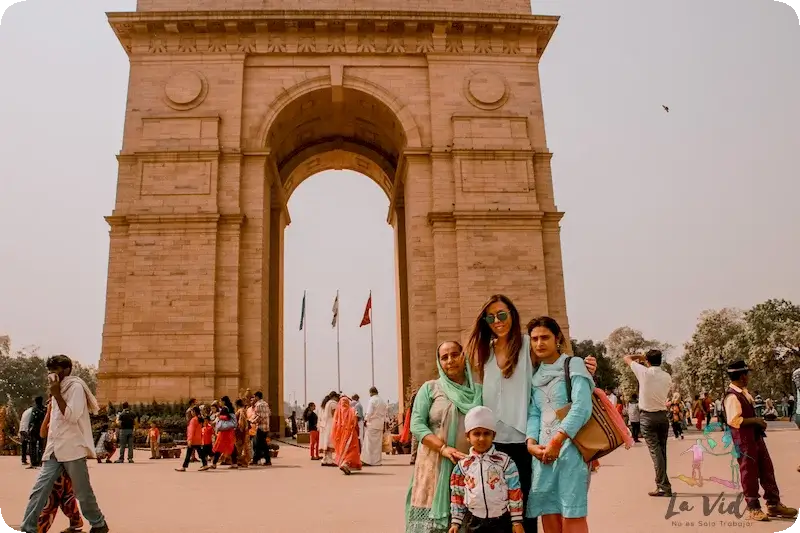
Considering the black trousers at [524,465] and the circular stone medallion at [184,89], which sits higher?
the circular stone medallion at [184,89]

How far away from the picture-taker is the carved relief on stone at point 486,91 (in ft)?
74.7

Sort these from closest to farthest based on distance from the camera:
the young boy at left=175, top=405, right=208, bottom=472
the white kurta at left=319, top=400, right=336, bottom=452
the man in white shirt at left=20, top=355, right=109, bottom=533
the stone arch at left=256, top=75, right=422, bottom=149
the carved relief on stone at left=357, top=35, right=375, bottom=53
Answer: the man in white shirt at left=20, top=355, right=109, bottom=533, the young boy at left=175, top=405, right=208, bottom=472, the white kurta at left=319, top=400, right=336, bottom=452, the stone arch at left=256, top=75, right=422, bottom=149, the carved relief on stone at left=357, top=35, right=375, bottom=53

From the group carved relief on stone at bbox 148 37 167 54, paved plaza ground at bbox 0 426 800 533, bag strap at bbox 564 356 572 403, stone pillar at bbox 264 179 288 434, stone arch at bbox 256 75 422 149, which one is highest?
carved relief on stone at bbox 148 37 167 54

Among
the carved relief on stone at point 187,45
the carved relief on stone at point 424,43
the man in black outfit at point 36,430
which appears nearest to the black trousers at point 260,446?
the man in black outfit at point 36,430

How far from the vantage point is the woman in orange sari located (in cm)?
1268

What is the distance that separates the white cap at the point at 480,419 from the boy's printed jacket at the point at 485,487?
170mm

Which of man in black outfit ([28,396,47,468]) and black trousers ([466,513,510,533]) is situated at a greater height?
man in black outfit ([28,396,47,468])

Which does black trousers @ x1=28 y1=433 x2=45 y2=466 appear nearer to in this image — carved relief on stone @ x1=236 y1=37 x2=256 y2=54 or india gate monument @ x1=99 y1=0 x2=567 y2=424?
india gate monument @ x1=99 y1=0 x2=567 y2=424

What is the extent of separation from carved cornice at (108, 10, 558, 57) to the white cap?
20.8 meters

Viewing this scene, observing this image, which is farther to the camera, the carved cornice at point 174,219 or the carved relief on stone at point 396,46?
the carved relief on stone at point 396,46

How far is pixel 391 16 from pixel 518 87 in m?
5.06

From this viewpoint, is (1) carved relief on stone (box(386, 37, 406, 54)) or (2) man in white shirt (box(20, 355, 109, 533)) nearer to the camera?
(2) man in white shirt (box(20, 355, 109, 533))

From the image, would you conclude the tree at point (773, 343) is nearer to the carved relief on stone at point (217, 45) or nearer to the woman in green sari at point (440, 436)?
the carved relief on stone at point (217, 45)

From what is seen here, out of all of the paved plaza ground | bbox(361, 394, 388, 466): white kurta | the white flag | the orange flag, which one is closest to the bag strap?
the paved plaza ground
